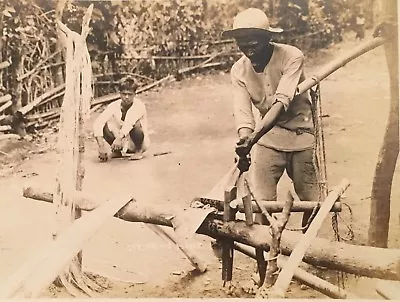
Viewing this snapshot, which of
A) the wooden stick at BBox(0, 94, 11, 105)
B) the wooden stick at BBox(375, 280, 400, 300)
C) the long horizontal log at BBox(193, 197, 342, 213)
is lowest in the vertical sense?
the wooden stick at BBox(375, 280, 400, 300)

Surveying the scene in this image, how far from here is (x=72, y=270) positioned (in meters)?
1.46

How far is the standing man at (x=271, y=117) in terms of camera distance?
1.49 metres

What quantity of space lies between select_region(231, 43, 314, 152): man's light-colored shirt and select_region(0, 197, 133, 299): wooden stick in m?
0.37

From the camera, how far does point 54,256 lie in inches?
57.5

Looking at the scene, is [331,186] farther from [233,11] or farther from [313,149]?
[233,11]

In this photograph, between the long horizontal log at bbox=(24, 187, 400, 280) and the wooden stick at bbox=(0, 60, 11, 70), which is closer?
the long horizontal log at bbox=(24, 187, 400, 280)

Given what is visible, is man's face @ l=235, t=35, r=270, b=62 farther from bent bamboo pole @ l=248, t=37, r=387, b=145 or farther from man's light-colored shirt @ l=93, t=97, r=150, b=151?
man's light-colored shirt @ l=93, t=97, r=150, b=151

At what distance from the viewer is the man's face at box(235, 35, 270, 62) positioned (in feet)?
4.92

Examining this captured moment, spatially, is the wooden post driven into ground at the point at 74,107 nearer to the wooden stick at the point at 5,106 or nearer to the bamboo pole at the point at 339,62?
the wooden stick at the point at 5,106

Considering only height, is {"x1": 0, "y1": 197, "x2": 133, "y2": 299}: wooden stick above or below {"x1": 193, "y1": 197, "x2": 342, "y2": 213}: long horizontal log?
below

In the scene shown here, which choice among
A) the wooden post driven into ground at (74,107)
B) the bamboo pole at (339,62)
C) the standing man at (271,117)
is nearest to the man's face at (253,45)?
the standing man at (271,117)

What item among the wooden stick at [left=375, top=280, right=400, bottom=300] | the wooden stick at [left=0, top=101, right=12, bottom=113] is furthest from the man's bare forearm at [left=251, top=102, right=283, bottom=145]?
the wooden stick at [left=0, top=101, right=12, bottom=113]

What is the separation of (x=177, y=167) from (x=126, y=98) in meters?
0.22

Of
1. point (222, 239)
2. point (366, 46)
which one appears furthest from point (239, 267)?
point (366, 46)
